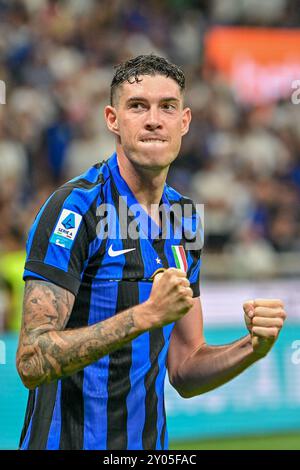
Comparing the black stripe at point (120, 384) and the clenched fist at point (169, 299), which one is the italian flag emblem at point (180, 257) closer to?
the black stripe at point (120, 384)

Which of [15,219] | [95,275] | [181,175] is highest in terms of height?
[181,175]

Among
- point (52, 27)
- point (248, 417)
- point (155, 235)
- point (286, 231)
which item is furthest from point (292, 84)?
point (155, 235)

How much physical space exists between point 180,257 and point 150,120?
0.62 metres

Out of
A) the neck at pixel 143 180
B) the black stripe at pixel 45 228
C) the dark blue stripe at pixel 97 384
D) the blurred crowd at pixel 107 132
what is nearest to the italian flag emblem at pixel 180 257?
the neck at pixel 143 180

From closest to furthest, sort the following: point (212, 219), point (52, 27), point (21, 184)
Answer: point (21, 184), point (212, 219), point (52, 27)

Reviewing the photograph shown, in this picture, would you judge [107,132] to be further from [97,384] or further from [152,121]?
[97,384]

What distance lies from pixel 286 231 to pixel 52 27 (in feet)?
12.4

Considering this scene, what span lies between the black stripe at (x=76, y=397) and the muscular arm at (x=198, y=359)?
0.65 meters

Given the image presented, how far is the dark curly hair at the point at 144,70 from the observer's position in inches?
152

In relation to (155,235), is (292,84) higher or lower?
higher

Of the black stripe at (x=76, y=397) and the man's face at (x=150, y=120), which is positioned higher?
the man's face at (x=150, y=120)

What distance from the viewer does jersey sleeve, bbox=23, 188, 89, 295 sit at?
3.53 metres

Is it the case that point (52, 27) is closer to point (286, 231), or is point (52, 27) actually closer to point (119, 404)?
point (286, 231)

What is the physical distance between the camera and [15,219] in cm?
937
